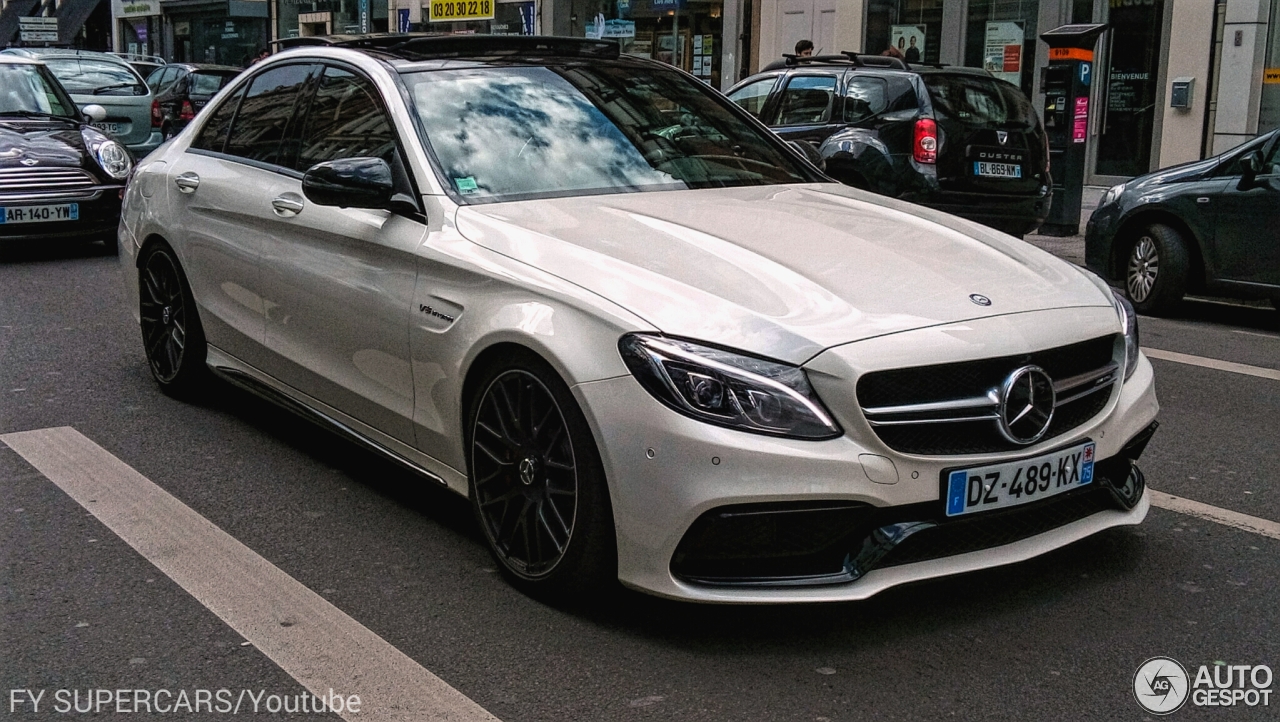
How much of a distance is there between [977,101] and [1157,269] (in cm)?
290

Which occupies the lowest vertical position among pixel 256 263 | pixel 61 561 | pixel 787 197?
pixel 61 561

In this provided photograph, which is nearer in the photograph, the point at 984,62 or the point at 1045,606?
the point at 1045,606

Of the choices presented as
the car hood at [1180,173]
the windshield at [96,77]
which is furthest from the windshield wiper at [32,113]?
the car hood at [1180,173]

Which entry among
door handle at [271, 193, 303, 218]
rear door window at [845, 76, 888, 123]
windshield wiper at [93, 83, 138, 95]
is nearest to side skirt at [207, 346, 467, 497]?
door handle at [271, 193, 303, 218]

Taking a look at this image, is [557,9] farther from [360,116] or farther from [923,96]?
[360,116]

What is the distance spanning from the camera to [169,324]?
6.35m

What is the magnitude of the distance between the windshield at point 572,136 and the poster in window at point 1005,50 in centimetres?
1530

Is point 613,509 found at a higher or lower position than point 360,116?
lower

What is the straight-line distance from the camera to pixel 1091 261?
10.2 metres

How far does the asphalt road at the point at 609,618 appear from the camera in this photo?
11.1ft

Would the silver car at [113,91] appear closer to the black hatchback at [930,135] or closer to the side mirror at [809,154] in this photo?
the black hatchback at [930,135]

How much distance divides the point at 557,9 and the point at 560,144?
81.9 feet

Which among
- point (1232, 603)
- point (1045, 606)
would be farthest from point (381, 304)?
point (1232, 603)

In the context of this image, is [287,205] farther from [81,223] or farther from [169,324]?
[81,223]
